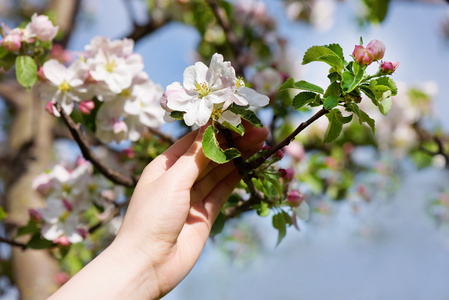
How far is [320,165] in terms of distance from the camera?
2.03 meters

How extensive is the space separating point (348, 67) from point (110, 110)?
28.1 inches

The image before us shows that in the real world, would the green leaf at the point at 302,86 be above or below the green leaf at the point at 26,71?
above

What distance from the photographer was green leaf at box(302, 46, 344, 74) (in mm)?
738

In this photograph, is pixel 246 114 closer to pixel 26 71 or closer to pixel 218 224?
pixel 218 224

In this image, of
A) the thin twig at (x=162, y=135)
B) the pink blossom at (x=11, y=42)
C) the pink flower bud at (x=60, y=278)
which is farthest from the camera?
the pink flower bud at (x=60, y=278)

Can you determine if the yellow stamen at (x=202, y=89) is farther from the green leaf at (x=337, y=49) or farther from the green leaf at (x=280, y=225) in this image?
the green leaf at (x=280, y=225)

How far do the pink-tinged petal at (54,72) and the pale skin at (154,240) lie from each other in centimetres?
46

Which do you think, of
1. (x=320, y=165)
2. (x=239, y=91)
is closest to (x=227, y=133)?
(x=239, y=91)

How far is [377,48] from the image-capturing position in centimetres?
75

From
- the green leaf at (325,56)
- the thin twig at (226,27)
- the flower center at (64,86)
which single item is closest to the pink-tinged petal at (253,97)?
the green leaf at (325,56)

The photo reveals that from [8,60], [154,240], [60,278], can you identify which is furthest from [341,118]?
[60,278]

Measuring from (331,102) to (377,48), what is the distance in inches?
5.1

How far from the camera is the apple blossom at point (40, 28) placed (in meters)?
1.15

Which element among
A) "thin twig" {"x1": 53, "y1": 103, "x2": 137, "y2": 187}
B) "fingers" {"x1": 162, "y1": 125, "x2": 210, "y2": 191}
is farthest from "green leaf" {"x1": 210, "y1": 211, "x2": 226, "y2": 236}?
"thin twig" {"x1": 53, "y1": 103, "x2": 137, "y2": 187}
